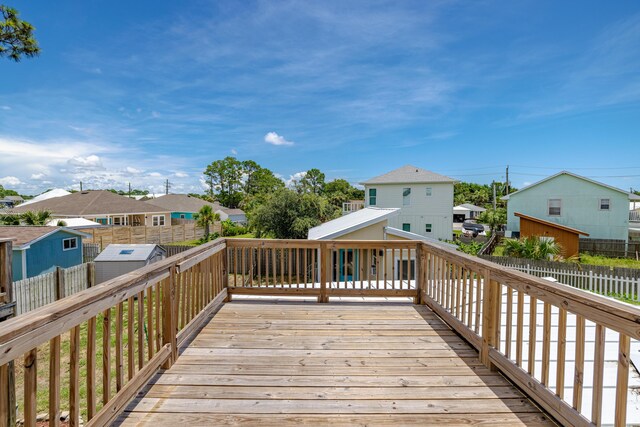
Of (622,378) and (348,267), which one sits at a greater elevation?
(622,378)

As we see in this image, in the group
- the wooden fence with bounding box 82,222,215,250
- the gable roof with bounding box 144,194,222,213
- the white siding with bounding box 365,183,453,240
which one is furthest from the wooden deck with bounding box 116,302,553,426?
the gable roof with bounding box 144,194,222,213

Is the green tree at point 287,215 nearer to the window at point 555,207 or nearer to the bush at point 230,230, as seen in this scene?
the bush at point 230,230

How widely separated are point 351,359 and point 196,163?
50976mm

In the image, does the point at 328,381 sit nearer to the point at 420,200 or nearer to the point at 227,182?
the point at 420,200

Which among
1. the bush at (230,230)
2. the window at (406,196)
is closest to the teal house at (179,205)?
the bush at (230,230)

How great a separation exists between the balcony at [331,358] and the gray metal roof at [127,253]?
28.8 ft

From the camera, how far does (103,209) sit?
2366 cm

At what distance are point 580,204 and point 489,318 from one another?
77.0 feet

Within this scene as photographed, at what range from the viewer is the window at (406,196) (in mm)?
21750

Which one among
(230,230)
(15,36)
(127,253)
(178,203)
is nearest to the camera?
(15,36)

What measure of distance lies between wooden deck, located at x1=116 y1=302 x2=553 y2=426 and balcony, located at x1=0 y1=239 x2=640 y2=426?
1 centimetres

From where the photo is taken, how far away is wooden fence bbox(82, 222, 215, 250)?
57.9 ft

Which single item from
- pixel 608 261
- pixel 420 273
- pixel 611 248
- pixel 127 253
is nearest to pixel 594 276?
pixel 608 261

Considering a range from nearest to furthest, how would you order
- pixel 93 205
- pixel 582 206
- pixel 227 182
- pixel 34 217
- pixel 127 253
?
pixel 127 253 < pixel 34 217 < pixel 582 206 < pixel 93 205 < pixel 227 182
